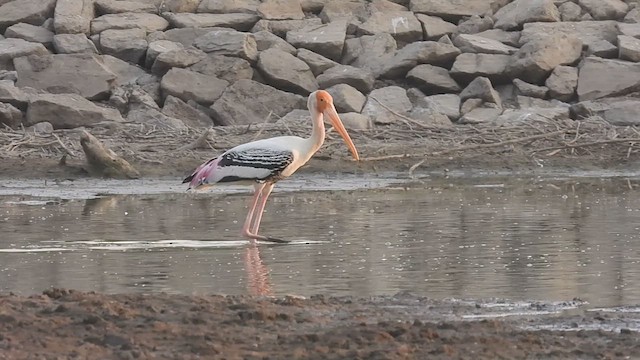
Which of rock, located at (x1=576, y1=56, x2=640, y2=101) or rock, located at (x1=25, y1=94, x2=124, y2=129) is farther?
rock, located at (x1=576, y1=56, x2=640, y2=101)

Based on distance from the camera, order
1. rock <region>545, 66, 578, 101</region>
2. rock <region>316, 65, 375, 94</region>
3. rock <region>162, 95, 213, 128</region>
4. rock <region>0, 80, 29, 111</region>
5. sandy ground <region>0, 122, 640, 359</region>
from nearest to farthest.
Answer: sandy ground <region>0, 122, 640, 359</region>
rock <region>0, 80, 29, 111</region>
rock <region>162, 95, 213, 128</region>
rock <region>545, 66, 578, 101</region>
rock <region>316, 65, 375, 94</region>

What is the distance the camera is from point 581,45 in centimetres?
2298

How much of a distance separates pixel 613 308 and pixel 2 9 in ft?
56.8

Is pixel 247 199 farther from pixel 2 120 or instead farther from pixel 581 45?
pixel 581 45

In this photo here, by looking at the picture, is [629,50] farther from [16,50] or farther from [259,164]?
[259,164]

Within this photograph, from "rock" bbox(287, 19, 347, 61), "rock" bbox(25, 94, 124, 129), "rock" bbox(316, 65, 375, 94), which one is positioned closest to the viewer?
"rock" bbox(25, 94, 124, 129)

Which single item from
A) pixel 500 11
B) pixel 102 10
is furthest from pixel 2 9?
pixel 500 11

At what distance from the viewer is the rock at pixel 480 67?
2239 centimetres

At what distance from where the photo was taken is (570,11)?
81.1 ft

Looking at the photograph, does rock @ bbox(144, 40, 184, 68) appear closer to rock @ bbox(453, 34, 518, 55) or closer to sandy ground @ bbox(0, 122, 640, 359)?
rock @ bbox(453, 34, 518, 55)

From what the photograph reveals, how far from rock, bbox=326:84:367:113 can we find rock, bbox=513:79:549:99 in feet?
7.02

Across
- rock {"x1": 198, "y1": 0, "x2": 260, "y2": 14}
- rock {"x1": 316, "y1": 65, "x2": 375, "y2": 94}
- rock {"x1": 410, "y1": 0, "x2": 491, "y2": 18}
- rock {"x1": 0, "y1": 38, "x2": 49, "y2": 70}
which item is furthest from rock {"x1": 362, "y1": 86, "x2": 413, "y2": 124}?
rock {"x1": 0, "y1": 38, "x2": 49, "y2": 70}

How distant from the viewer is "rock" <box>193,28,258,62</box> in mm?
22734

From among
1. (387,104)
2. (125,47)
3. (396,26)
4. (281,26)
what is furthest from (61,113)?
(396,26)
